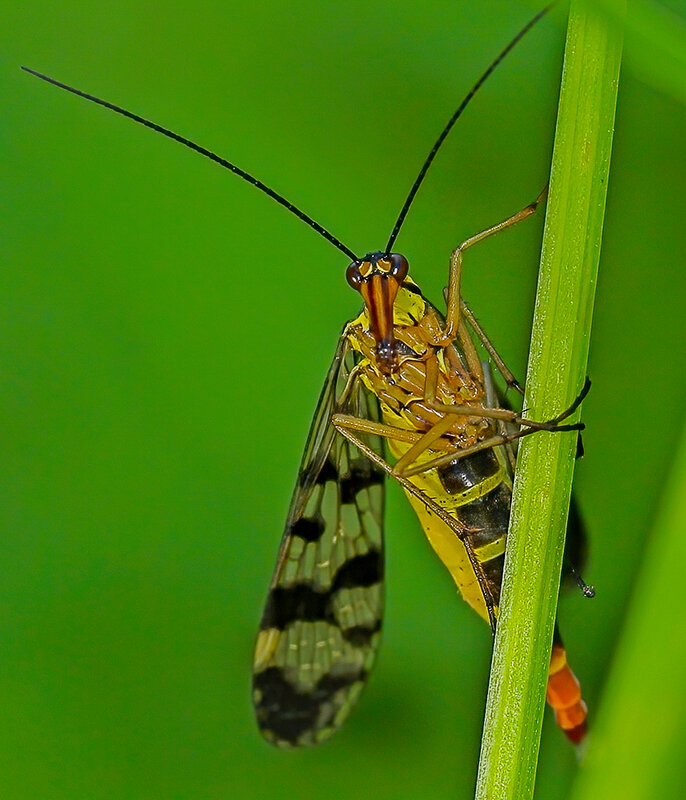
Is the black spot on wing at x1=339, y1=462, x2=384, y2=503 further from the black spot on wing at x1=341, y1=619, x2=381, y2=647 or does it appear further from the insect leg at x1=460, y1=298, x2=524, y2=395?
the insect leg at x1=460, y1=298, x2=524, y2=395

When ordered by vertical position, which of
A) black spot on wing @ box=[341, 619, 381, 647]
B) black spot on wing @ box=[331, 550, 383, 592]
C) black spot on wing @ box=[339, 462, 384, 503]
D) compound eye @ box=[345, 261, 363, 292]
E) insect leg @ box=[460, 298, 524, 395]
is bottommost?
black spot on wing @ box=[341, 619, 381, 647]

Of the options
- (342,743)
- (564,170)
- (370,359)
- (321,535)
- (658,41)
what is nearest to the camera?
(564,170)

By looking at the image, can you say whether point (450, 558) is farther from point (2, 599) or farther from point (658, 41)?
point (2, 599)

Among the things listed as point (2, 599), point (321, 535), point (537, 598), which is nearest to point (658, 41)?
point (537, 598)

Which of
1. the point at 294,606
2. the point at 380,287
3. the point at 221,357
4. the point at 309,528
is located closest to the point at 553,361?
the point at 380,287

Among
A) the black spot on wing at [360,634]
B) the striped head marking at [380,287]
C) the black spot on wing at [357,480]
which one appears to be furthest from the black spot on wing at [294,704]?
the striped head marking at [380,287]

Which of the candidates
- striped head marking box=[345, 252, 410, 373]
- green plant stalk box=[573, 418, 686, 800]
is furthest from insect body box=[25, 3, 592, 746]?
green plant stalk box=[573, 418, 686, 800]
